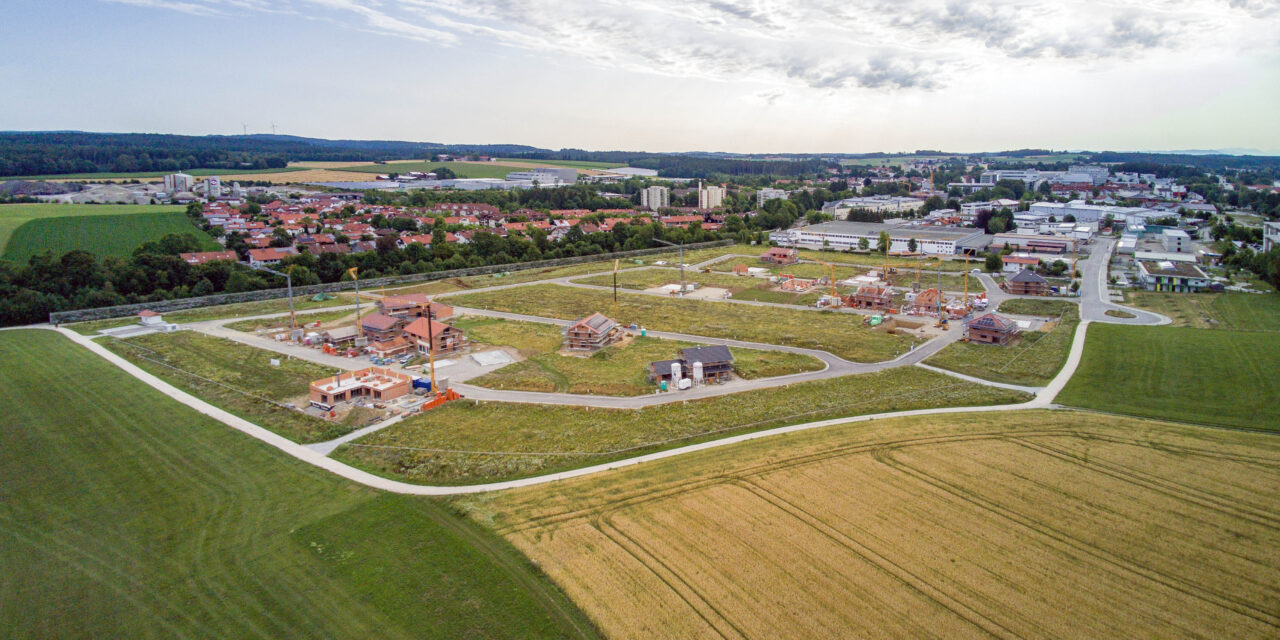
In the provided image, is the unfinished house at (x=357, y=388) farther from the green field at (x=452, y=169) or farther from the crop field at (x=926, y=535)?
the green field at (x=452, y=169)

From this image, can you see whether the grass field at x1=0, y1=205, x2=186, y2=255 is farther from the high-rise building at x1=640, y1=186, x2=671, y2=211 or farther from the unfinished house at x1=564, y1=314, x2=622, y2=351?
the high-rise building at x1=640, y1=186, x2=671, y2=211

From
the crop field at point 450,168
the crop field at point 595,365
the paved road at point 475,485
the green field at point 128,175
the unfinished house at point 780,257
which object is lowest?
the paved road at point 475,485

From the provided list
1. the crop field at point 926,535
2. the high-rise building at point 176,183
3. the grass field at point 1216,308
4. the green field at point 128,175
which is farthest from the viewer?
the green field at point 128,175

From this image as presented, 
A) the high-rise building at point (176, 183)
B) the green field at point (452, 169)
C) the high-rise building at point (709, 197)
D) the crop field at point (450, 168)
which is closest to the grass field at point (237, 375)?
the high-rise building at point (709, 197)

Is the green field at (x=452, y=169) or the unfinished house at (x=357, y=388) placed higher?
the green field at (x=452, y=169)

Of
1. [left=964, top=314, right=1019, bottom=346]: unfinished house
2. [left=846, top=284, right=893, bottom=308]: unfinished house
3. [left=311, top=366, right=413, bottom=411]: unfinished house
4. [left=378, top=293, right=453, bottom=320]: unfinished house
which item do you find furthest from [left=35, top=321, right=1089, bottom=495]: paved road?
[left=846, top=284, right=893, bottom=308]: unfinished house

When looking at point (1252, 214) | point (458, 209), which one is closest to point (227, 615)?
point (458, 209)
